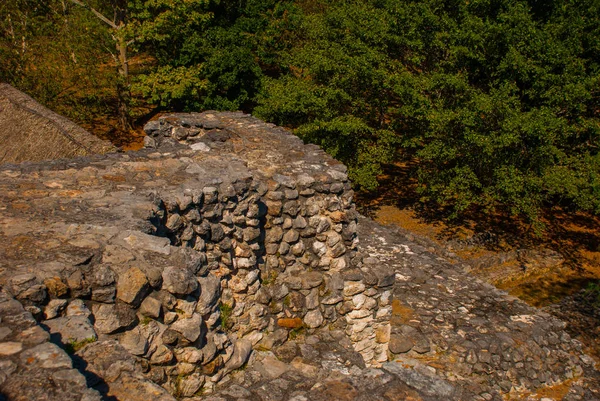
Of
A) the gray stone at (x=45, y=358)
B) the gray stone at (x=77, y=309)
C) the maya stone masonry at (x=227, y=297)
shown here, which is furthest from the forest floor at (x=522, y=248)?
the gray stone at (x=45, y=358)

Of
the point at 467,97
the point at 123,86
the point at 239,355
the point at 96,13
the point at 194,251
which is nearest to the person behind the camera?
the point at 194,251

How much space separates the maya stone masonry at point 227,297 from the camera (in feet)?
14.1

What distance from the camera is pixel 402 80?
1577 centimetres

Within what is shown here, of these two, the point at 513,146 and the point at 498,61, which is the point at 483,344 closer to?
the point at 513,146

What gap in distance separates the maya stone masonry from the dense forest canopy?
560cm

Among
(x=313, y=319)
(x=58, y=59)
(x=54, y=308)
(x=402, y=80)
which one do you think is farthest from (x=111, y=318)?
(x=58, y=59)

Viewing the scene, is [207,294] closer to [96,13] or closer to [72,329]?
Result: [72,329]

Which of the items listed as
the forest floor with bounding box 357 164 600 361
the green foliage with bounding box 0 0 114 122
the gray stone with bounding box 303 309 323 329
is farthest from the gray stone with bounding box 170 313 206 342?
the green foliage with bounding box 0 0 114 122

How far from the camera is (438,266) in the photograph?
11.1 m

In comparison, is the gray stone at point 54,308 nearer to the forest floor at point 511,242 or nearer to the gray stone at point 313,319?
the gray stone at point 313,319

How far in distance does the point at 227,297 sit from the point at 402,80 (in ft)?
36.5

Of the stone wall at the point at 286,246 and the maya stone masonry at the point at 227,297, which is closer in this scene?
the maya stone masonry at the point at 227,297

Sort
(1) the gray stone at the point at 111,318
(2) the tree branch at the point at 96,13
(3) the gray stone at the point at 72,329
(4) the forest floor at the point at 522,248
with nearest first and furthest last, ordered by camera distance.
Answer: (3) the gray stone at the point at 72,329, (1) the gray stone at the point at 111,318, (4) the forest floor at the point at 522,248, (2) the tree branch at the point at 96,13

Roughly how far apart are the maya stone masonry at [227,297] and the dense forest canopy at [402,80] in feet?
18.4
